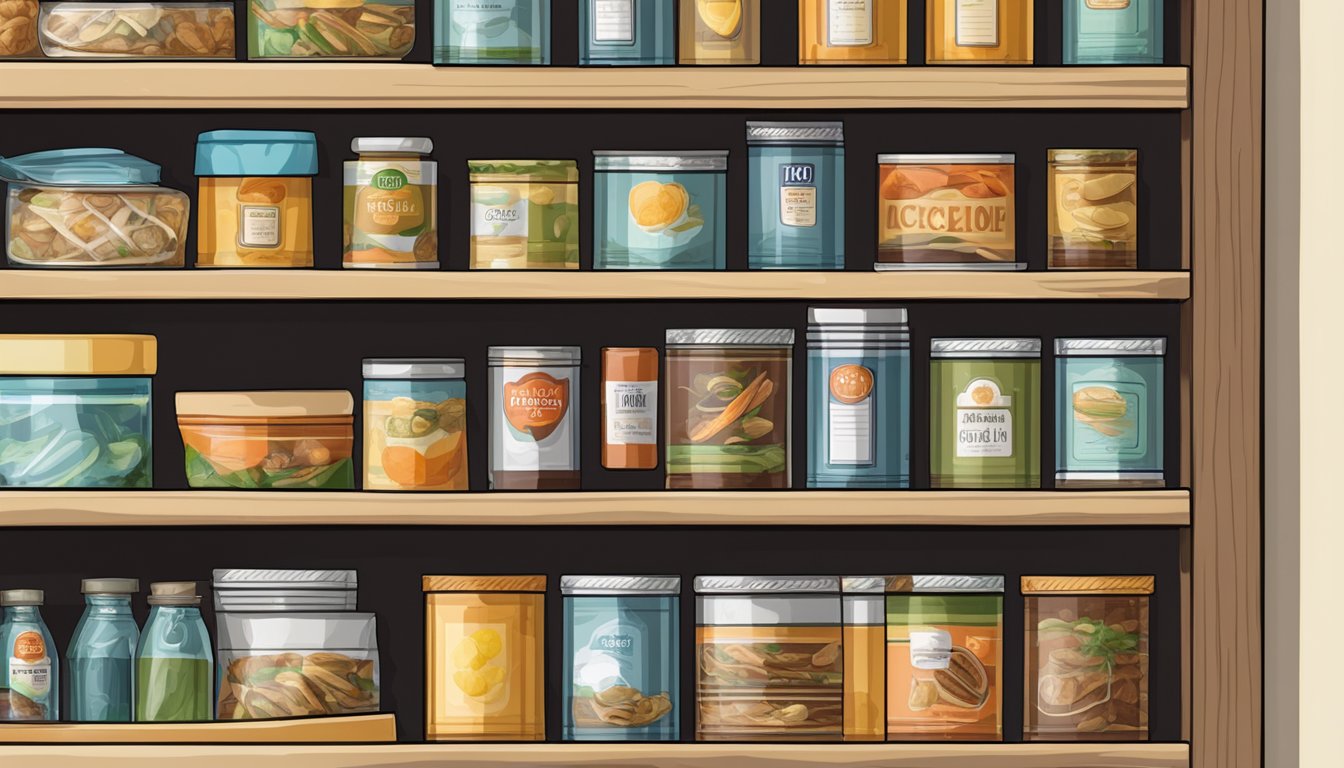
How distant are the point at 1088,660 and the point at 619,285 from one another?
71 centimetres

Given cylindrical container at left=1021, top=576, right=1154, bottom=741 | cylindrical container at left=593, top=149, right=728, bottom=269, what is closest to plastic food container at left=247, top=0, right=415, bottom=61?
cylindrical container at left=593, top=149, right=728, bottom=269

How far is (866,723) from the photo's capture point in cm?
146

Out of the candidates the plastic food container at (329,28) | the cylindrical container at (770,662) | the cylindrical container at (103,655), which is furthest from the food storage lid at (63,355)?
the cylindrical container at (770,662)

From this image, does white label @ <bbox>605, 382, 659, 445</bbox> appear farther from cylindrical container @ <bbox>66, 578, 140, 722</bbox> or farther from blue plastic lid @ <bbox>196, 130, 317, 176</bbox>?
cylindrical container @ <bbox>66, 578, 140, 722</bbox>

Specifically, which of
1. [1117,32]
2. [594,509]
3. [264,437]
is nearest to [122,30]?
[264,437]

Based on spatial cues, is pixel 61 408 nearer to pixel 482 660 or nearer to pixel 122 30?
pixel 122 30

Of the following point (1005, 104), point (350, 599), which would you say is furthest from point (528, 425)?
point (1005, 104)

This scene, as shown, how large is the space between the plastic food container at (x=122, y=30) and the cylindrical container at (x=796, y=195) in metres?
0.69

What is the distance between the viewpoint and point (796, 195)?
1.45m

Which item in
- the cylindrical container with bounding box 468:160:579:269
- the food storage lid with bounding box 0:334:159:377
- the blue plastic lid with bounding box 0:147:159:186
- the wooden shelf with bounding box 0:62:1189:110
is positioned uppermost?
the wooden shelf with bounding box 0:62:1189:110

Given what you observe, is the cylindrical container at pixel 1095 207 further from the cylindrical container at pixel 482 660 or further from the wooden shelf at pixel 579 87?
the cylindrical container at pixel 482 660

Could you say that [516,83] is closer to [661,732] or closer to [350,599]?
[350,599]

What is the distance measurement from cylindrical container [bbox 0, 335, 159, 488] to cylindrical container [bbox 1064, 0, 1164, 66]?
1189 mm

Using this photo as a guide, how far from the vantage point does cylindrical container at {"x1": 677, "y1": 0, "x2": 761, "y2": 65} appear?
4.76ft
